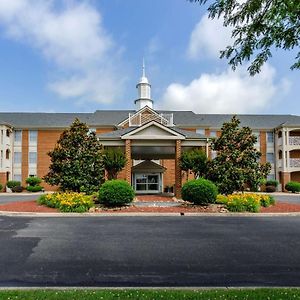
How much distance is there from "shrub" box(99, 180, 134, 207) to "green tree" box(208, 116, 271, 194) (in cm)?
610

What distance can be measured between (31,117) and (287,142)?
117ft

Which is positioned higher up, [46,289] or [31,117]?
[31,117]

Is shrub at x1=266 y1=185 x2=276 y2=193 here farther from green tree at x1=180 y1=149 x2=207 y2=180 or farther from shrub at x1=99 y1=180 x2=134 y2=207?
shrub at x1=99 y1=180 x2=134 y2=207

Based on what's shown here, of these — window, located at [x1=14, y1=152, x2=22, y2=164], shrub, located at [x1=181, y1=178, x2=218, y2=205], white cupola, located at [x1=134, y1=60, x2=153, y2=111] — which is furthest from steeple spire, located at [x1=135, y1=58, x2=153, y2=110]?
shrub, located at [x1=181, y1=178, x2=218, y2=205]

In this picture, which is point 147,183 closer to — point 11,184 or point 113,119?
point 113,119

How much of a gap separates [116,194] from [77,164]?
4069 millimetres

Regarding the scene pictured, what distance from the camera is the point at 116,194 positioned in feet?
59.2

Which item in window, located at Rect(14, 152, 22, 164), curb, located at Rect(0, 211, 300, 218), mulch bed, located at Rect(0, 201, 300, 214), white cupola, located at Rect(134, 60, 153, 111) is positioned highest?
white cupola, located at Rect(134, 60, 153, 111)

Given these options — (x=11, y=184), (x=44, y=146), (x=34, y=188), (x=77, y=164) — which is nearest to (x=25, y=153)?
(x=44, y=146)

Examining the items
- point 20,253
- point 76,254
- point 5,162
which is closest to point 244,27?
point 76,254

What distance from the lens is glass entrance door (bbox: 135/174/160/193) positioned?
2905cm

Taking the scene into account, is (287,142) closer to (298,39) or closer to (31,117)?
(31,117)

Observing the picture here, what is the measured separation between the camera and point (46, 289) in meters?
5.40

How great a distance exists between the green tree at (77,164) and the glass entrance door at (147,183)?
798cm
